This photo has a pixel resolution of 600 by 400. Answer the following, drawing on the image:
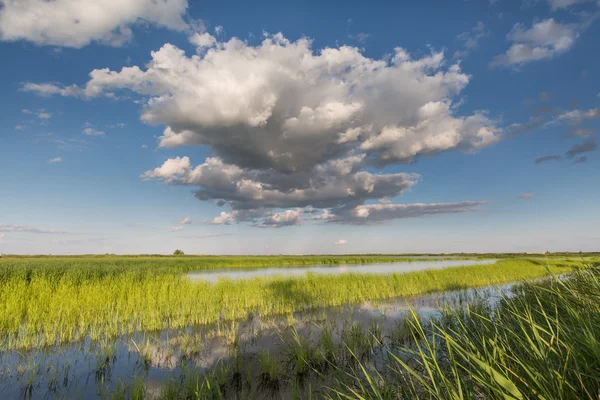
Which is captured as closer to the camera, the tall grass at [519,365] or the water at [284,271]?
the tall grass at [519,365]

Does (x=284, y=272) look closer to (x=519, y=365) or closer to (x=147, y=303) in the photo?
(x=147, y=303)

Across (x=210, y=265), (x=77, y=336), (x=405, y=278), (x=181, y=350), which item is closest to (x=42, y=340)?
(x=77, y=336)

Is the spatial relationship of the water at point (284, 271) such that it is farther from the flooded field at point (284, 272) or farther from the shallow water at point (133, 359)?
the shallow water at point (133, 359)

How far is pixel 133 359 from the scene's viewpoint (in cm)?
884

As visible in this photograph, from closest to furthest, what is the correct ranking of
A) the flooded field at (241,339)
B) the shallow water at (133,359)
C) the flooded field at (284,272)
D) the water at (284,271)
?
the flooded field at (241,339)
the shallow water at (133,359)
the flooded field at (284,272)
the water at (284,271)

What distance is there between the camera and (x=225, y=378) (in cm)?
726

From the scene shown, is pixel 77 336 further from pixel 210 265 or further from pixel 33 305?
pixel 210 265

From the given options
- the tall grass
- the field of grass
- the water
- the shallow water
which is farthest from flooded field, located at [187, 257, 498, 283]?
the tall grass

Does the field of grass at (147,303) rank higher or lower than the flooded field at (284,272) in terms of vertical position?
higher

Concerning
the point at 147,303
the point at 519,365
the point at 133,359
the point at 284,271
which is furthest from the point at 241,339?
the point at 284,271

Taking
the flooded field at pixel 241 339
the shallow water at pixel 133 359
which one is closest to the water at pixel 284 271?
the flooded field at pixel 241 339

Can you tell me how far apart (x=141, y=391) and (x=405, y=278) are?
2114cm

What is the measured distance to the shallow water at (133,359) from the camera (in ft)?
23.3

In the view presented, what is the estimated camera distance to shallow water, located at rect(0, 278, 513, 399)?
7090 millimetres
